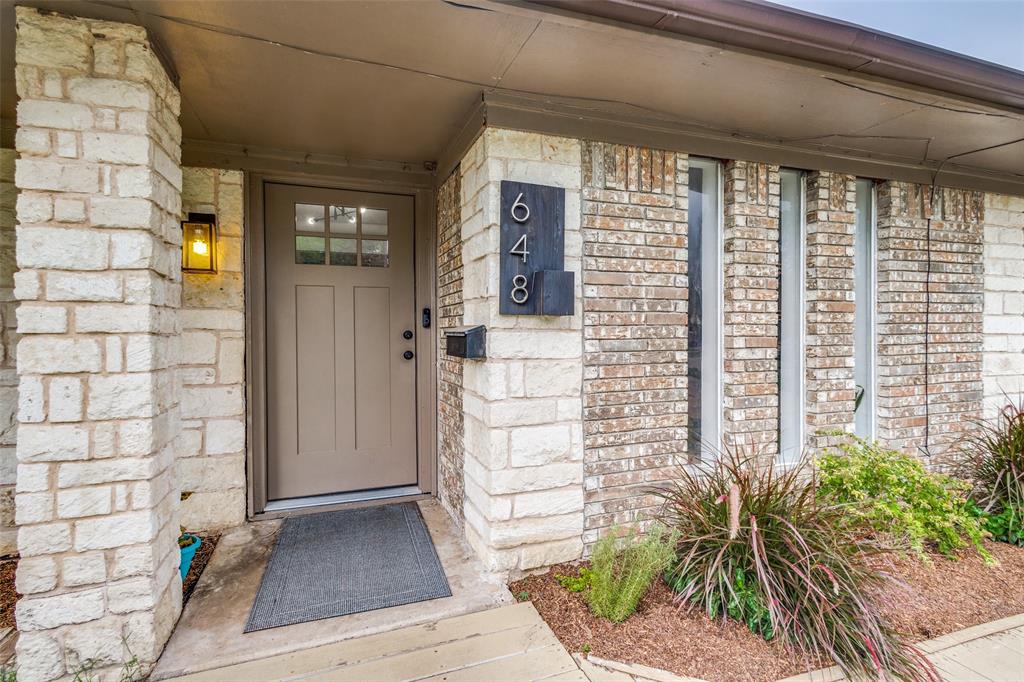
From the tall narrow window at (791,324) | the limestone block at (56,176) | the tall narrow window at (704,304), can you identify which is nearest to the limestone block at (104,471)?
the limestone block at (56,176)

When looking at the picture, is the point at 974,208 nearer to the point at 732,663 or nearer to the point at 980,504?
the point at 980,504

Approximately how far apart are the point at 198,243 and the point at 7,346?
3.22ft

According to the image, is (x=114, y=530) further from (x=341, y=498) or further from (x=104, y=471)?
(x=341, y=498)

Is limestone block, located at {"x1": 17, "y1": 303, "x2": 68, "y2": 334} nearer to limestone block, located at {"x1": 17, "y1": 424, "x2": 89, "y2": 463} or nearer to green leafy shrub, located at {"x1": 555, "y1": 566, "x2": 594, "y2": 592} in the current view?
limestone block, located at {"x1": 17, "y1": 424, "x2": 89, "y2": 463}

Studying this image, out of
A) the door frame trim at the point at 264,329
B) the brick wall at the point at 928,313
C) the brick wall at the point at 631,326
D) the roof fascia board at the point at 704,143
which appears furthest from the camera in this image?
the brick wall at the point at 928,313

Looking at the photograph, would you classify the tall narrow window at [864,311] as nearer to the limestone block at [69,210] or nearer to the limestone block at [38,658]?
the limestone block at [69,210]

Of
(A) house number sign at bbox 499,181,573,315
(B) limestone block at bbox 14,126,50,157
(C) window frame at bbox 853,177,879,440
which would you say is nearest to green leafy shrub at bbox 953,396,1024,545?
(C) window frame at bbox 853,177,879,440

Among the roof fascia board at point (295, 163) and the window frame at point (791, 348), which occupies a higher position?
the roof fascia board at point (295, 163)

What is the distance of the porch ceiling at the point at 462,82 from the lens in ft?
5.45

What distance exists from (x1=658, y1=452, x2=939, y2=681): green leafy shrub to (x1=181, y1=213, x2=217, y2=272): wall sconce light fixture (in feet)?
9.24

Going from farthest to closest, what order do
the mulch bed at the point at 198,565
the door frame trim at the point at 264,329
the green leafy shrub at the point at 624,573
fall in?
the door frame trim at the point at 264,329 → the mulch bed at the point at 198,565 → the green leafy shrub at the point at 624,573

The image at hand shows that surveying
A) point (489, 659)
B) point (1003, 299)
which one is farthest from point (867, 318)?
point (489, 659)

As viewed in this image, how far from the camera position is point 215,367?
270 centimetres

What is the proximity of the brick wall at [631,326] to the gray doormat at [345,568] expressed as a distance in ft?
2.93
